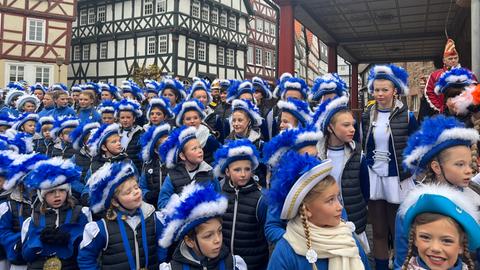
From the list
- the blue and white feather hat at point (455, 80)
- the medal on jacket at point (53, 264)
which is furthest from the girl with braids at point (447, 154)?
the medal on jacket at point (53, 264)

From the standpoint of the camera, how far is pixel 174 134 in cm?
480

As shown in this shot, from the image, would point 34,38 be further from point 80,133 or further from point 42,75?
point 80,133

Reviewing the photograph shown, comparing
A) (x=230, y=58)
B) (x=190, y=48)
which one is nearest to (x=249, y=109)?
(x=190, y=48)

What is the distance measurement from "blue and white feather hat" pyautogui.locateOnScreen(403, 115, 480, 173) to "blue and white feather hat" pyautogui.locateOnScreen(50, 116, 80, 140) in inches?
227

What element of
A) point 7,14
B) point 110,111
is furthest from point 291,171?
point 7,14

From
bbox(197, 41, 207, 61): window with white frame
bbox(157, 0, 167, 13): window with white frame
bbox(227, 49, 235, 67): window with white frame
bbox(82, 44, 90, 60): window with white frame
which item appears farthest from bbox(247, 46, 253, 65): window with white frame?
bbox(82, 44, 90, 60): window with white frame

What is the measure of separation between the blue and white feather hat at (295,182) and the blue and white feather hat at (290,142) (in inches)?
52.8

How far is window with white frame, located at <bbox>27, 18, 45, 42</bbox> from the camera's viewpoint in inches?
1092

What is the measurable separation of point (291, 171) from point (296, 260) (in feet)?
1.68

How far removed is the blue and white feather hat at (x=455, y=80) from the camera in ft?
15.9

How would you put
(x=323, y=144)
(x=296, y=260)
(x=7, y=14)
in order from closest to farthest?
(x=296, y=260) < (x=323, y=144) < (x=7, y=14)

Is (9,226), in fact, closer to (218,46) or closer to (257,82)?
(257,82)

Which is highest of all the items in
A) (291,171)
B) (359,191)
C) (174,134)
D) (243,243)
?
(174,134)

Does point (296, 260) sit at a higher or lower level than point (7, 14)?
lower
